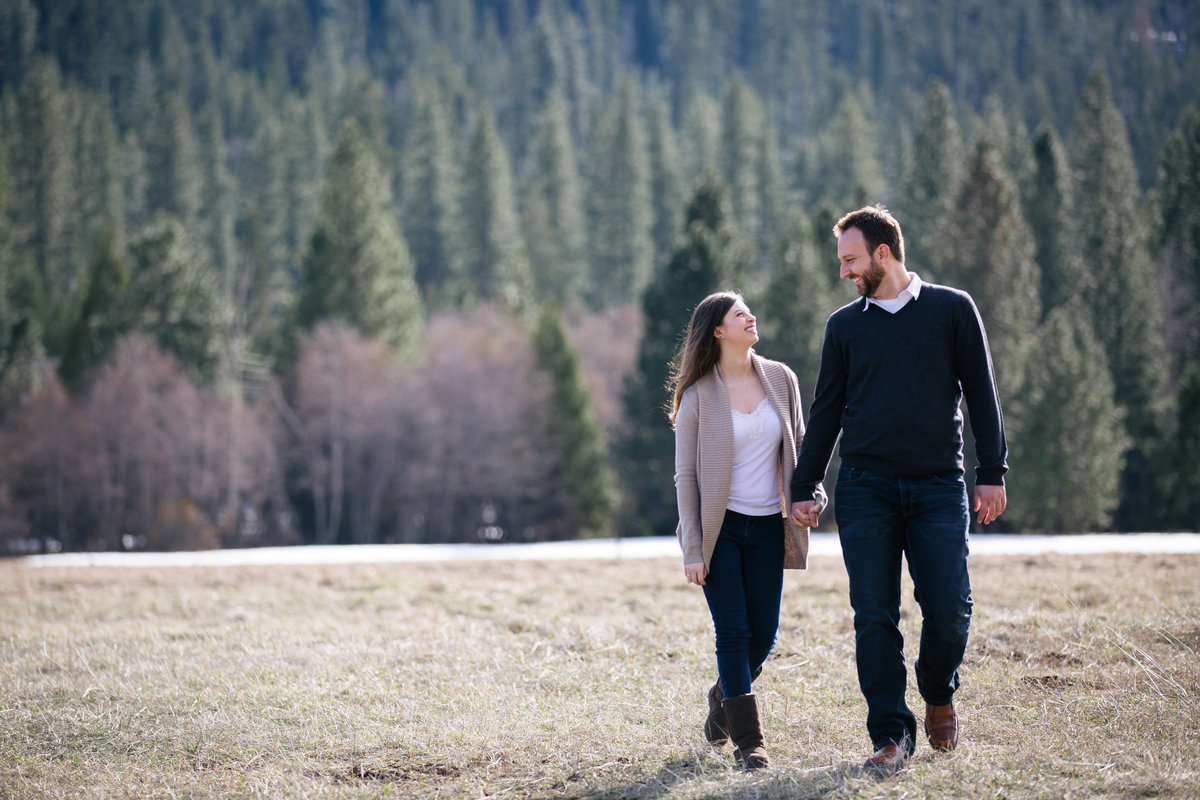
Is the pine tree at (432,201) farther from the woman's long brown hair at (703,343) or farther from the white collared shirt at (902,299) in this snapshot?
the white collared shirt at (902,299)

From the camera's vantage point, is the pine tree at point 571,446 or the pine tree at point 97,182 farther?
the pine tree at point 97,182

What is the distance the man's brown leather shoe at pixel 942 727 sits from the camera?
4891 mm

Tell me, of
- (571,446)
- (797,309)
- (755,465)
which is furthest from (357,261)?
(755,465)

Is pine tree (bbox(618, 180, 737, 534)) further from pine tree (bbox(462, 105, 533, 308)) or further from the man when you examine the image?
pine tree (bbox(462, 105, 533, 308))

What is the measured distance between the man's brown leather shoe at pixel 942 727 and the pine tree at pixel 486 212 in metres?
73.3

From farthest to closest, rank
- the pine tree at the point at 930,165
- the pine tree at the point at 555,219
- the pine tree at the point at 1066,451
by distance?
1. the pine tree at the point at 555,219
2. the pine tree at the point at 930,165
3. the pine tree at the point at 1066,451

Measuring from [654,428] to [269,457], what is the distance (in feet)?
52.6

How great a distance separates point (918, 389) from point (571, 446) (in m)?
39.7

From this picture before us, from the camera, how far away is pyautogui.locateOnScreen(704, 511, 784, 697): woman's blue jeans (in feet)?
16.5

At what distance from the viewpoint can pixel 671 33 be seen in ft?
526

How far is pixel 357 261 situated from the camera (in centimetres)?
5362

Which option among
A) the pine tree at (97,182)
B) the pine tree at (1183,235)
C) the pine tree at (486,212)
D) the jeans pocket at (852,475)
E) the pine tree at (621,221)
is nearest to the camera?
the jeans pocket at (852,475)

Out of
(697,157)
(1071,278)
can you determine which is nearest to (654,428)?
(1071,278)

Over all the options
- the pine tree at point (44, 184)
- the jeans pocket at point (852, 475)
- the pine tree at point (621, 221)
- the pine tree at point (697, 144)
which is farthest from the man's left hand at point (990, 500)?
the pine tree at point (697, 144)
